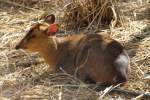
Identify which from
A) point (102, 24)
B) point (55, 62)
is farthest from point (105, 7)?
point (55, 62)

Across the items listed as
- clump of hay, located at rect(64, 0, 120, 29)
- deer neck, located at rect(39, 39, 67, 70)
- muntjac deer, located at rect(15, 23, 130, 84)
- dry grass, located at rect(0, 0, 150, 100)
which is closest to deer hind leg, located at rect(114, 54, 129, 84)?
muntjac deer, located at rect(15, 23, 130, 84)

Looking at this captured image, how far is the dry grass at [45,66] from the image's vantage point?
6.28m

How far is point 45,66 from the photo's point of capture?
7297 mm

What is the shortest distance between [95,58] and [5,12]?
11.6 feet

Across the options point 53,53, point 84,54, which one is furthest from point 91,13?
point 84,54

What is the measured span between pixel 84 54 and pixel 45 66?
80cm

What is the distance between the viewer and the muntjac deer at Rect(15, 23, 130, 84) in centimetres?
632

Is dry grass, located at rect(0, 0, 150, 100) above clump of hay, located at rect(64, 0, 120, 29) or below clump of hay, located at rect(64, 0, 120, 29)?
below

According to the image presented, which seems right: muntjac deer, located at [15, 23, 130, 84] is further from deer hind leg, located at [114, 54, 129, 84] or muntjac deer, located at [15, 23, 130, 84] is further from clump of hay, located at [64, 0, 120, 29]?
clump of hay, located at [64, 0, 120, 29]

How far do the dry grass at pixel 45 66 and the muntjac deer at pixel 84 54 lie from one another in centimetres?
18

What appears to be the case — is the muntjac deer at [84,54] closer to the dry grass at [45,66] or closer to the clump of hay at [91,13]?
the dry grass at [45,66]

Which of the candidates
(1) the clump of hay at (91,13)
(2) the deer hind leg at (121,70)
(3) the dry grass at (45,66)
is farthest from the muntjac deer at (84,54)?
(1) the clump of hay at (91,13)

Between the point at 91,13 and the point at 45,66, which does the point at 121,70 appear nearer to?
the point at 45,66

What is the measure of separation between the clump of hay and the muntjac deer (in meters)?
1.32
